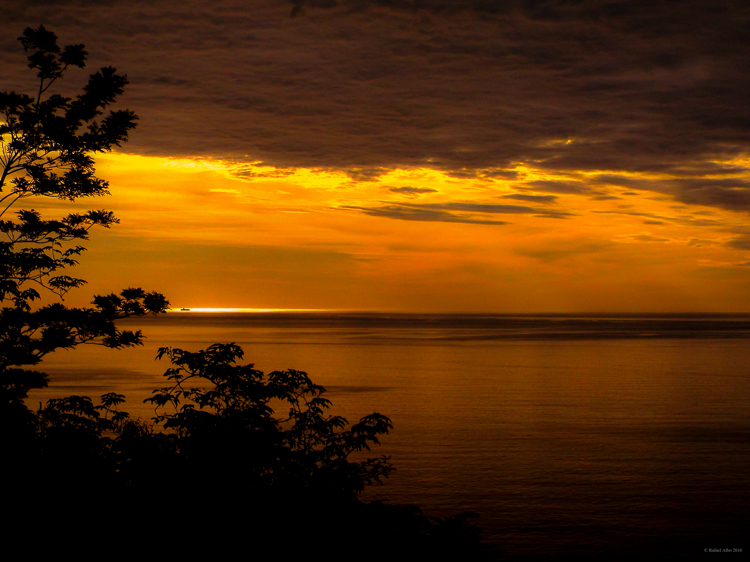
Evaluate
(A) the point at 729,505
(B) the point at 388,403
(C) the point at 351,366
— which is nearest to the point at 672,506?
(A) the point at 729,505

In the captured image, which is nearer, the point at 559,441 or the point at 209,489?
the point at 209,489

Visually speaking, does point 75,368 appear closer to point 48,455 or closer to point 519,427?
point 519,427

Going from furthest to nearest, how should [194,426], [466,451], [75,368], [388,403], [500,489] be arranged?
1. [75,368]
2. [388,403]
3. [466,451]
4. [500,489]
5. [194,426]

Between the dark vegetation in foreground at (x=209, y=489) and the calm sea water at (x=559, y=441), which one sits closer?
the dark vegetation in foreground at (x=209, y=489)

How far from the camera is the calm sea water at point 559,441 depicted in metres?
20.4

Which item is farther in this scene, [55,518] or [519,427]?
[519,427]

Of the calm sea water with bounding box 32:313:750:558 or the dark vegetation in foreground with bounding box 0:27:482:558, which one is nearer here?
the dark vegetation in foreground with bounding box 0:27:482:558

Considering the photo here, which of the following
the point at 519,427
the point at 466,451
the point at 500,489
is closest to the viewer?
the point at 500,489

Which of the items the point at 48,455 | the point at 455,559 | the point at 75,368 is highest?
the point at 75,368

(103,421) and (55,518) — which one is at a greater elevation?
(103,421)

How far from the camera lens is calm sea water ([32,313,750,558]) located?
67.1 feet

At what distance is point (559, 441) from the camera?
31344 millimetres

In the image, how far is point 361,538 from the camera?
13.9m

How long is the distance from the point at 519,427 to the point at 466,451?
262 inches
